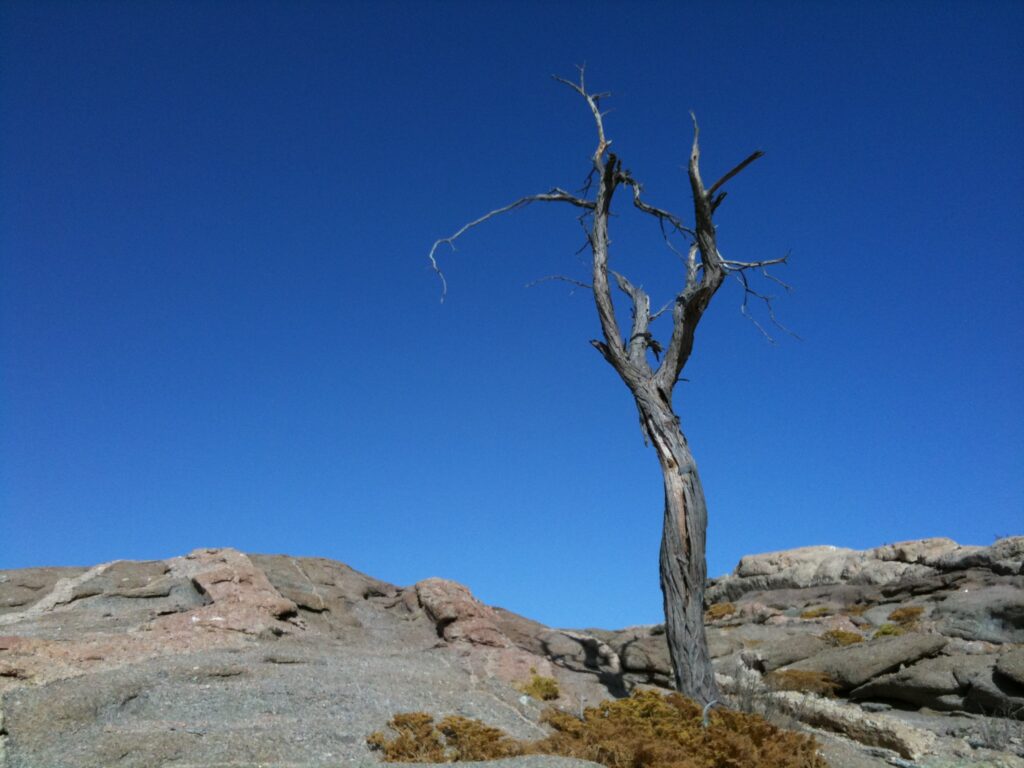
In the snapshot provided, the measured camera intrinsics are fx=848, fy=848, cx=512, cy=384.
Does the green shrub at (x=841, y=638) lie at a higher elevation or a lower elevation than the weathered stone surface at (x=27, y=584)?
higher

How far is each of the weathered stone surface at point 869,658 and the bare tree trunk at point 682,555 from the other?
3.15m

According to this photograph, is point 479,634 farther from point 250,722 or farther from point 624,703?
point 250,722

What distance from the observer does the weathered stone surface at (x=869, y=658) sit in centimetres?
1510

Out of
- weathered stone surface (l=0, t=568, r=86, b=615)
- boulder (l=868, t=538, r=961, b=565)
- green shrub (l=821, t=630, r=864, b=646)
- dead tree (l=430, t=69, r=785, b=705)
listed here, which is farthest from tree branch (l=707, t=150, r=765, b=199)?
boulder (l=868, t=538, r=961, b=565)

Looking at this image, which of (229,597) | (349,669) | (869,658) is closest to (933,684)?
(869,658)

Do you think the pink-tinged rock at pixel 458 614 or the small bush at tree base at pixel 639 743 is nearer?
the small bush at tree base at pixel 639 743

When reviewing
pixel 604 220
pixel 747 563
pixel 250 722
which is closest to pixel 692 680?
pixel 250 722

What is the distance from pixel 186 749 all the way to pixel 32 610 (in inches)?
306

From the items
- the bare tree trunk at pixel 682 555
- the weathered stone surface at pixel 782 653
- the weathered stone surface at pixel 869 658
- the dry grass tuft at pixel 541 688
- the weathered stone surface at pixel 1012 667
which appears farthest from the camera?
the weathered stone surface at pixel 782 653

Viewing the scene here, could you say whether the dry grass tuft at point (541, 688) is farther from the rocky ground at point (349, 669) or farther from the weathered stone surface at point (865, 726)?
the weathered stone surface at point (865, 726)

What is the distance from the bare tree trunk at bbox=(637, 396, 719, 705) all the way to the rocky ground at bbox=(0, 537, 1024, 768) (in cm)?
85

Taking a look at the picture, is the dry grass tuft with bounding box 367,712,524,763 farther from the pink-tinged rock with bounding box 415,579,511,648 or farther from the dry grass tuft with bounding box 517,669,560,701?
the pink-tinged rock with bounding box 415,579,511,648

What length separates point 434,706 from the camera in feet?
34.5

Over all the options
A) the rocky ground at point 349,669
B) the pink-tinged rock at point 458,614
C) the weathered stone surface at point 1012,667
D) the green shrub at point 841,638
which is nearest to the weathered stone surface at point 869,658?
the rocky ground at point 349,669
